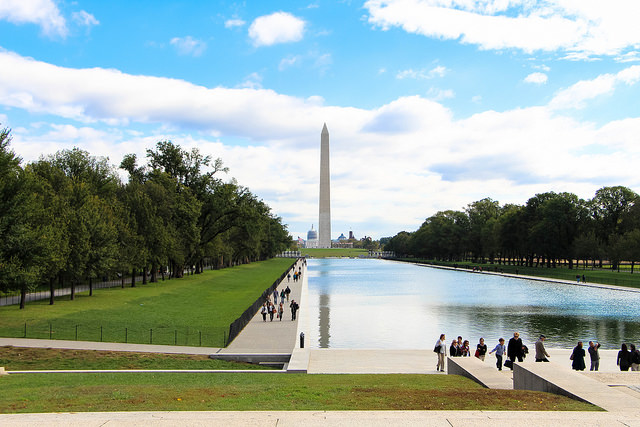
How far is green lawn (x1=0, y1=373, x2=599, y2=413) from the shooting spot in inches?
413

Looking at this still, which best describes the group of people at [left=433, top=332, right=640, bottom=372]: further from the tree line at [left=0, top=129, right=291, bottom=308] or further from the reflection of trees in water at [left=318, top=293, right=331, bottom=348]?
the tree line at [left=0, top=129, right=291, bottom=308]

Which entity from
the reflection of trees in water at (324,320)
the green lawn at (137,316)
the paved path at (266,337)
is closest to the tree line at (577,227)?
the reflection of trees in water at (324,320)

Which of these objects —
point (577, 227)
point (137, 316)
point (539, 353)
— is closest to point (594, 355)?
point (539, 353)

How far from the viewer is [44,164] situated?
56625 mm

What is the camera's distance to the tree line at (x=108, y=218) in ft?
103

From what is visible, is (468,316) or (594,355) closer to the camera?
(594,355)

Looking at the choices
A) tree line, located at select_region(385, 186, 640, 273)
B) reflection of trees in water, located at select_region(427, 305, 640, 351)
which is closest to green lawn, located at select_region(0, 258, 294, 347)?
reflection of trees in water, located at select_region(427, 305, 640, 351)

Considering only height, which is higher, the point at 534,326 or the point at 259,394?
the point at 259,394

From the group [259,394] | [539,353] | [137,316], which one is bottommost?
[137,316]

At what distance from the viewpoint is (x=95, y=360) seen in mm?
19938

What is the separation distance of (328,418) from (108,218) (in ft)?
140

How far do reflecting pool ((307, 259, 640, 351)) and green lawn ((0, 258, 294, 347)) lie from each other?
19.4ft

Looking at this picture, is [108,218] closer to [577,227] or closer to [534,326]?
[534,326]

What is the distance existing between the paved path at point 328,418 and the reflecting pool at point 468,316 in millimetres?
16029
